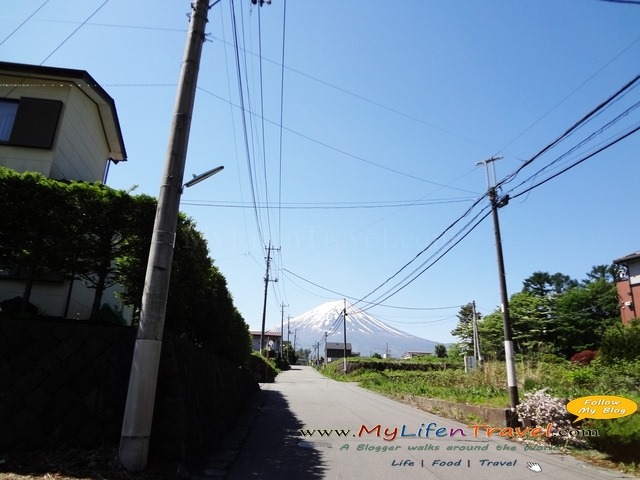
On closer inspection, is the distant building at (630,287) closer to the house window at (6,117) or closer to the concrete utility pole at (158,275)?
the concrete utility pole at (158,275)

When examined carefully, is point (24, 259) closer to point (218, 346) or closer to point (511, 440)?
point (218, 346)

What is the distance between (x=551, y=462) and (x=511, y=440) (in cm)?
206

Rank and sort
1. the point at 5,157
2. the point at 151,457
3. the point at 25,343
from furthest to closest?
the point at 5,157
the point at 25,343
the point at 151,457

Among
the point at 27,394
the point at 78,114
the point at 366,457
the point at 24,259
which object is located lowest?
the point at 366,457

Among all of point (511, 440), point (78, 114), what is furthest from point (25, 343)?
point (511, 440)

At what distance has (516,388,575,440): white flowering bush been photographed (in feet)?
29.1

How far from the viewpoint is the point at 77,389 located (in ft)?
19.3

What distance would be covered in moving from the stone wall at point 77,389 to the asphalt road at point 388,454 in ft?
3.87

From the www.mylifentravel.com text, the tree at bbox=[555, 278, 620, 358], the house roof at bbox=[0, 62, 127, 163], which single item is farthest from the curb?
the tree at bbox=[555, 278, 620, 358]

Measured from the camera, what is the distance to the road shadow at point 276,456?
6.16 m

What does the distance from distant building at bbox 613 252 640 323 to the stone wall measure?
107 feet

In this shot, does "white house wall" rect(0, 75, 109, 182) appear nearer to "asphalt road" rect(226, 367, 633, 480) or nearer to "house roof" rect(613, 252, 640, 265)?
"asphalt road" rect(226, 367, 633, 480)

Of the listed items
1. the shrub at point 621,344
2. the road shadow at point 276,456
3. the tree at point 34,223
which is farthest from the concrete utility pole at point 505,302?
the shrub at point 621,344

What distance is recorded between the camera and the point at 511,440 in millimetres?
9391
